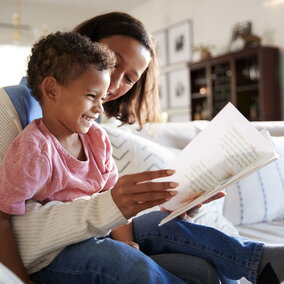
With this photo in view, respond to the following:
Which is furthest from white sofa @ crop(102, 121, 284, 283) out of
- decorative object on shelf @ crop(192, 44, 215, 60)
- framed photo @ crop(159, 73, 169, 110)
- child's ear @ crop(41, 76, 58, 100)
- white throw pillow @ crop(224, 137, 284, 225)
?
framed photo @ crop(159, 73, 169, 110)

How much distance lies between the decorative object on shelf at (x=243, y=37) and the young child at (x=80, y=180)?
3691 mm

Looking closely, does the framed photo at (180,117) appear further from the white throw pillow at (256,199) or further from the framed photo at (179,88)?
the white throw pillow at (256,199)

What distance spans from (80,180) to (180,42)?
16.5ft

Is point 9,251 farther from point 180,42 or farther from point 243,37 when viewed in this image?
point 180,42

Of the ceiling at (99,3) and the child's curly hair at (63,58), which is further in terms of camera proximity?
the ceiling at (99,3)

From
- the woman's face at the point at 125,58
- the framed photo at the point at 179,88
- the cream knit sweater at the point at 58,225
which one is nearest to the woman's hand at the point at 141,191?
the cream knit sweater at the point at 58,225

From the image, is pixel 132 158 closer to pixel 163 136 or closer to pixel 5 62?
pixel 163 136

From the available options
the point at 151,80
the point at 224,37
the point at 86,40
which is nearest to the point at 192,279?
the point at 86,40

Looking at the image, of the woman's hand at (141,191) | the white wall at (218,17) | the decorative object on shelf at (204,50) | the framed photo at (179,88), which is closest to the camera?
the woman's hand at (141,191)

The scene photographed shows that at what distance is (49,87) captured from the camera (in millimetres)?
892

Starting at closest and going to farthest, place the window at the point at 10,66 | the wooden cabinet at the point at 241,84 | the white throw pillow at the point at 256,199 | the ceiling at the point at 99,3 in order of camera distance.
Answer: the white throw pillow at the point at 256,199
the wooden cabinet at the point at 241,84
the window at the point at 10,66
the ceiling at the point at 99,3

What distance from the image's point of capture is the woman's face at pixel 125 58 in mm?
1164

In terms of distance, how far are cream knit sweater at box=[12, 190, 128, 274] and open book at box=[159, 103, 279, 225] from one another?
0.11 m

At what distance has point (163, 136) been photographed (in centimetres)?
175
